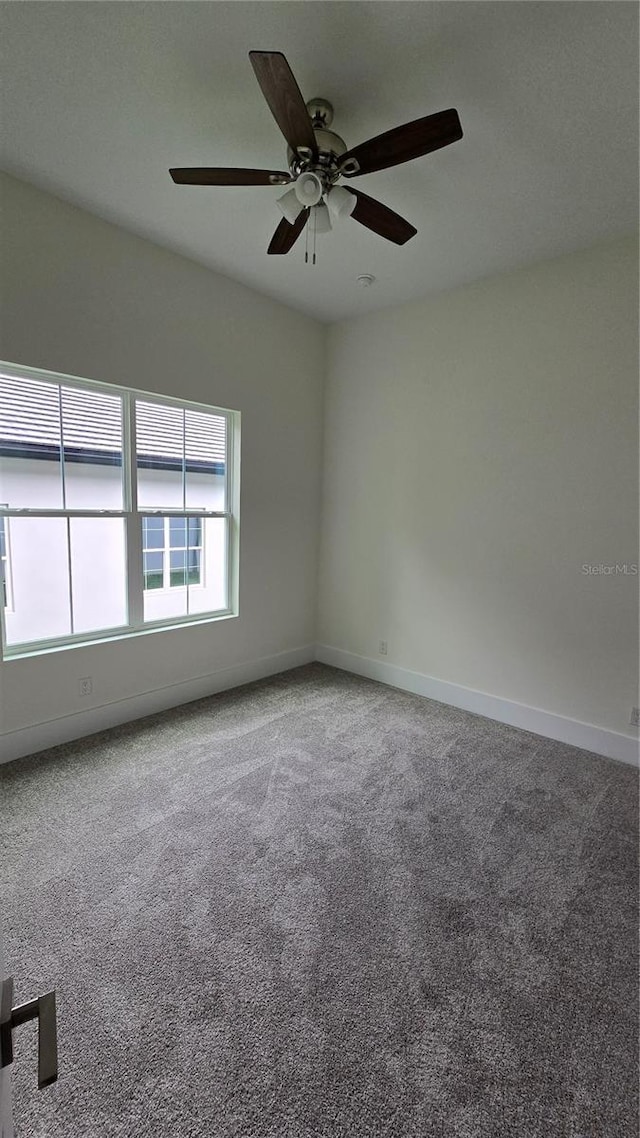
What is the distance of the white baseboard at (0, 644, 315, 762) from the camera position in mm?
2678

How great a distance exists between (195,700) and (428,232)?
11.0ft

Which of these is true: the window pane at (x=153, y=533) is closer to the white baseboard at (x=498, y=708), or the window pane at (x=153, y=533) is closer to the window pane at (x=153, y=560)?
the window pane at (x=153, y=560)

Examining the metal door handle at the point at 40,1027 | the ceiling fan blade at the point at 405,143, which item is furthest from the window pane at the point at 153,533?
the metal door handle at the point at 40,1027

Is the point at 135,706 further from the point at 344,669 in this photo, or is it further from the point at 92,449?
the point at 344,669

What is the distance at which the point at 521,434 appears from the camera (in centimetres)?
310

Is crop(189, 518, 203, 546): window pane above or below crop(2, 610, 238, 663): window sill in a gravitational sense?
above

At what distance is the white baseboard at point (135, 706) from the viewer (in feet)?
8.79

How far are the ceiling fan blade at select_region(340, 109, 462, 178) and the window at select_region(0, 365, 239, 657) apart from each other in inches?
73.2

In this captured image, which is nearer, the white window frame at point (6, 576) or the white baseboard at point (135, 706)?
the white window frame at point (6, 576)

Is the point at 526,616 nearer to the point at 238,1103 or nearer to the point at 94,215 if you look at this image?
the point at 238,1103

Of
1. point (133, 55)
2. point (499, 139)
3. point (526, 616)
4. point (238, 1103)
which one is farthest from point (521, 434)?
point (238, 1103)

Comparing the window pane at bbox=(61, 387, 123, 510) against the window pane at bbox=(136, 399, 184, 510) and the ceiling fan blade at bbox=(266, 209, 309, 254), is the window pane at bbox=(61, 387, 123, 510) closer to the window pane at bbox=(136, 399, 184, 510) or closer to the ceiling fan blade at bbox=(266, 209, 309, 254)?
the window pane at bbox=(136, 399, 184, 510)

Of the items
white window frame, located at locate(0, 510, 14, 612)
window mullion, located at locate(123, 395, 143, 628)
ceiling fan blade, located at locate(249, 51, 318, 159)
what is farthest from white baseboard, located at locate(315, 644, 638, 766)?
ceiling fan blade, located at locate(249, 51, 318, 159)

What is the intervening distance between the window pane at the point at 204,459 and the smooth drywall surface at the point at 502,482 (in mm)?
1067
